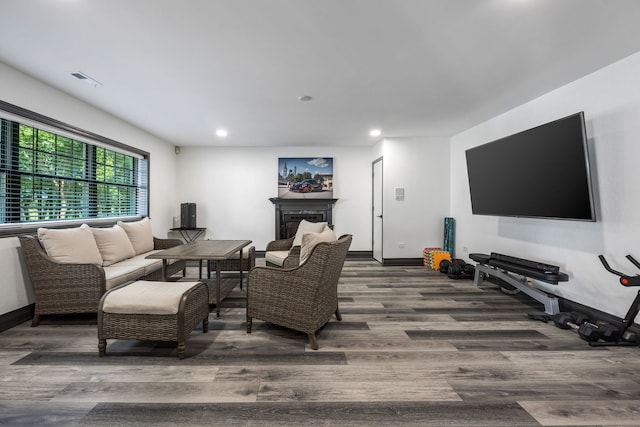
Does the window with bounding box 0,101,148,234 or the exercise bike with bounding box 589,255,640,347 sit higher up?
the window with bounding box 0,101,148,234

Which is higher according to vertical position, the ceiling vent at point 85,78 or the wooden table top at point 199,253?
the ceiling vent at point 85,78

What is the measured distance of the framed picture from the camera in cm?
626

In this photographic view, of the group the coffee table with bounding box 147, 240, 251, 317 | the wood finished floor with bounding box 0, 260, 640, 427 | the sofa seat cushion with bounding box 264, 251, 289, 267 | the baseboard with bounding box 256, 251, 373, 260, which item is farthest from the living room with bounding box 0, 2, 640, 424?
the sofa seat cushion with bounding box 264, 251, 289, 267

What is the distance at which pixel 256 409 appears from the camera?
164 cm

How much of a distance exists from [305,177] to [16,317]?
4.76 meters

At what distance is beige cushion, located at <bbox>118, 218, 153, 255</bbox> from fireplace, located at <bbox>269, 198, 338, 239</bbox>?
2.49 m

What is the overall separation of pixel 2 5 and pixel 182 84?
135 centimetres

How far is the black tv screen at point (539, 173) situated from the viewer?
8.87 feet

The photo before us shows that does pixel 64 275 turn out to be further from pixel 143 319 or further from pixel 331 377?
pixel 331 377

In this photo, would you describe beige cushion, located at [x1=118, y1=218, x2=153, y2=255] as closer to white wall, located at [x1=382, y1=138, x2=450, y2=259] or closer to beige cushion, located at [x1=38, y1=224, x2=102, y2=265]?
beige cushion, located at [x1=38, y1=224, x2=102, y2=265]

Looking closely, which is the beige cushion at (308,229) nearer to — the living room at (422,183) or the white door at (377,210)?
the living room at (422,183)

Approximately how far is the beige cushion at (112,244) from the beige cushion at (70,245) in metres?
0.16

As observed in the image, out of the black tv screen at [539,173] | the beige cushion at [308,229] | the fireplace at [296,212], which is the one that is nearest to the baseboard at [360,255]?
the fireplace at [296,212]

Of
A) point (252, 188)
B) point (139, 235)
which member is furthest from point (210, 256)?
point (252, 188)
